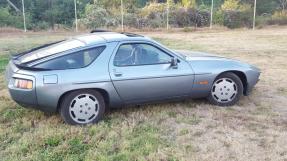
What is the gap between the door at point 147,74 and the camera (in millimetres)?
5344

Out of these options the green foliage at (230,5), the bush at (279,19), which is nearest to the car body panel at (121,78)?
the bush at (279,19)

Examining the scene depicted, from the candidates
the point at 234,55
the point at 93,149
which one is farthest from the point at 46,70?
the point at 234,55

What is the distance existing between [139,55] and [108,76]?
63 centimetres

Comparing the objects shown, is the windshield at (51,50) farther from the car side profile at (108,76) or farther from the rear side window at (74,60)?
the rear side window at (74,60)

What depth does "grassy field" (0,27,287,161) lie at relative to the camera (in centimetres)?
435

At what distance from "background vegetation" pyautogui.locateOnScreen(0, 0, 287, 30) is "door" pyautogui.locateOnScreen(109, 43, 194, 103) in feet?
56.5

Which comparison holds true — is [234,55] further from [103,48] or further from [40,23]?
[40,23]

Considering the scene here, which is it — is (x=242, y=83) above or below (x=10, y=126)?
above

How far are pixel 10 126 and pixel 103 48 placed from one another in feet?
5.72

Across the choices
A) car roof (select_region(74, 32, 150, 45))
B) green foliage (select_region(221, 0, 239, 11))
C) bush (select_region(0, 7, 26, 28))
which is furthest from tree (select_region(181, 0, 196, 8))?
car roof (select_region(74, 32, 150, 45))

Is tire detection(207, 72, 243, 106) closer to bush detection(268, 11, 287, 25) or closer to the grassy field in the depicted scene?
the grassy field

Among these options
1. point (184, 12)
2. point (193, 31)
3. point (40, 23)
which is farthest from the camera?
point (184, 12)

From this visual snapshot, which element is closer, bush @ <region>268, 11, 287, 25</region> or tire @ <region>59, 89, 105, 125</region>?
tire @ <region>59, 89, 105, 125</region>

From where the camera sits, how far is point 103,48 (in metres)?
5.36
